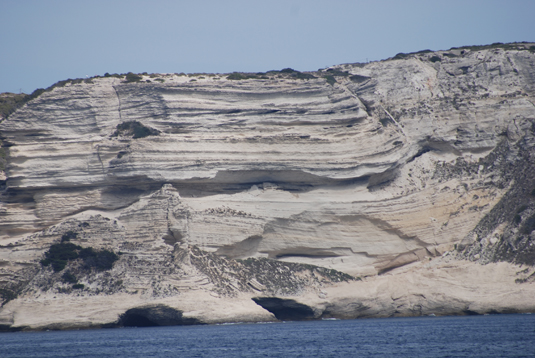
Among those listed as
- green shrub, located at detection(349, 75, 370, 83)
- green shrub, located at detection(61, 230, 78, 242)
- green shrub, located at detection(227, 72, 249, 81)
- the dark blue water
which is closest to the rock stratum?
green shrub, located at detection(61, 230, 78, 242)

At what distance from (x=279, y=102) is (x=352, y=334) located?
22845 mm

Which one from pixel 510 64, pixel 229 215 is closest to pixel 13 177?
pixel 229 215

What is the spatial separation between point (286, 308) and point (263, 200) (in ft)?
26.0

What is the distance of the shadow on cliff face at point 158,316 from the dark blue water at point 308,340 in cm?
58

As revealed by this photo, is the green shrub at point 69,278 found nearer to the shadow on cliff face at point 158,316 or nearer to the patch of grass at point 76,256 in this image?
the patch of grass at point 76,256

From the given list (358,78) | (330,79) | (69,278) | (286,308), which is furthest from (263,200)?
(358,78)

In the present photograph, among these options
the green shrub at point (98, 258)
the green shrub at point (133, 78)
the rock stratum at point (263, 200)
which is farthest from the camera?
the green shrub at point (133, 78)

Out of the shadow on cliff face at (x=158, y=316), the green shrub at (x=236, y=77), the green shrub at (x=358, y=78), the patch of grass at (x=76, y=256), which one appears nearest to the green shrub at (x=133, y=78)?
the green shrub at (x=236, y=77)

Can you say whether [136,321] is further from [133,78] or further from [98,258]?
[133,78]

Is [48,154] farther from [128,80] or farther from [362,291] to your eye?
[362,291]

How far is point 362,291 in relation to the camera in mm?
47406

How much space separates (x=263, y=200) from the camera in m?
50.2

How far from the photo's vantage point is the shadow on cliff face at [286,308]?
46375 mm

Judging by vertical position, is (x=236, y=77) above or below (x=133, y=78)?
above
